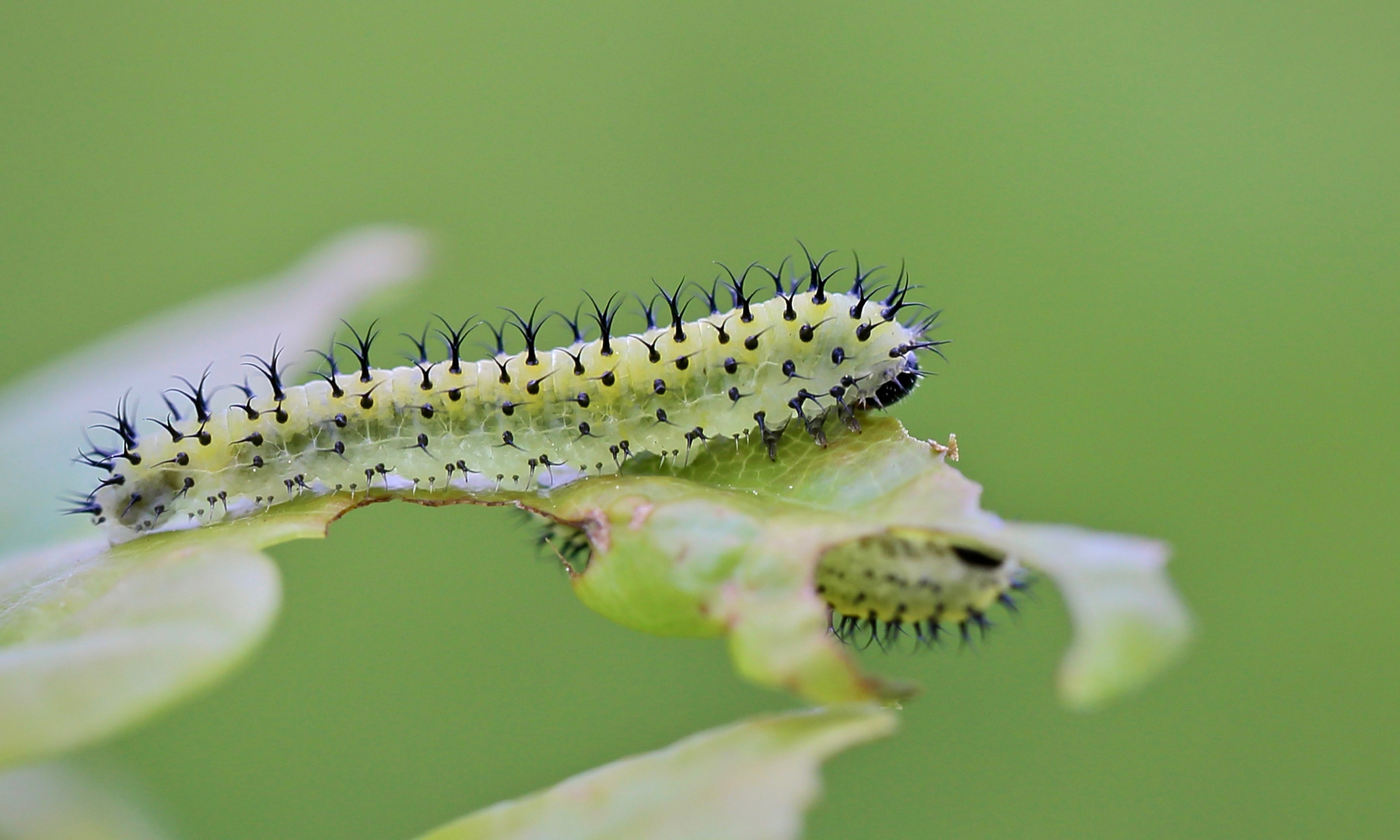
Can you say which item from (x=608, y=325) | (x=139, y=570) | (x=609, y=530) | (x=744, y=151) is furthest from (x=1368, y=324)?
(x=139, y=570)

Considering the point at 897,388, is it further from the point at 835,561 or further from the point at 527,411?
the point at 527,411

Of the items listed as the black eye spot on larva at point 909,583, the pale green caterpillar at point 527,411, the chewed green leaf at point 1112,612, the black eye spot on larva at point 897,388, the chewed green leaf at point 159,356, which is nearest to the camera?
the chewed green leaf at point 1112,612

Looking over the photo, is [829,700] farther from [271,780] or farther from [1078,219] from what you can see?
[1078,219]

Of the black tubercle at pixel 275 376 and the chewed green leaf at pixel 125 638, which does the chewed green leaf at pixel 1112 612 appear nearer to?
the chewed green leaf at pixel 125 638

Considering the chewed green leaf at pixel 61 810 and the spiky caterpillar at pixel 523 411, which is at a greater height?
the spiky caterpillar at pixel 523 411

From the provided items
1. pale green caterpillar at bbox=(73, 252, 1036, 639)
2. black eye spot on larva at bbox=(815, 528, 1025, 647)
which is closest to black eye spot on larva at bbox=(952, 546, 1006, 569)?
black eye spot on larva at bbox=(815, 528, 1025, 647)

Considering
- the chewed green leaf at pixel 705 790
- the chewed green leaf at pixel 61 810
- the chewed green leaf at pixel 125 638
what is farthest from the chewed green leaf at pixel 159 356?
the chewed green leaf at pixel 705 790
